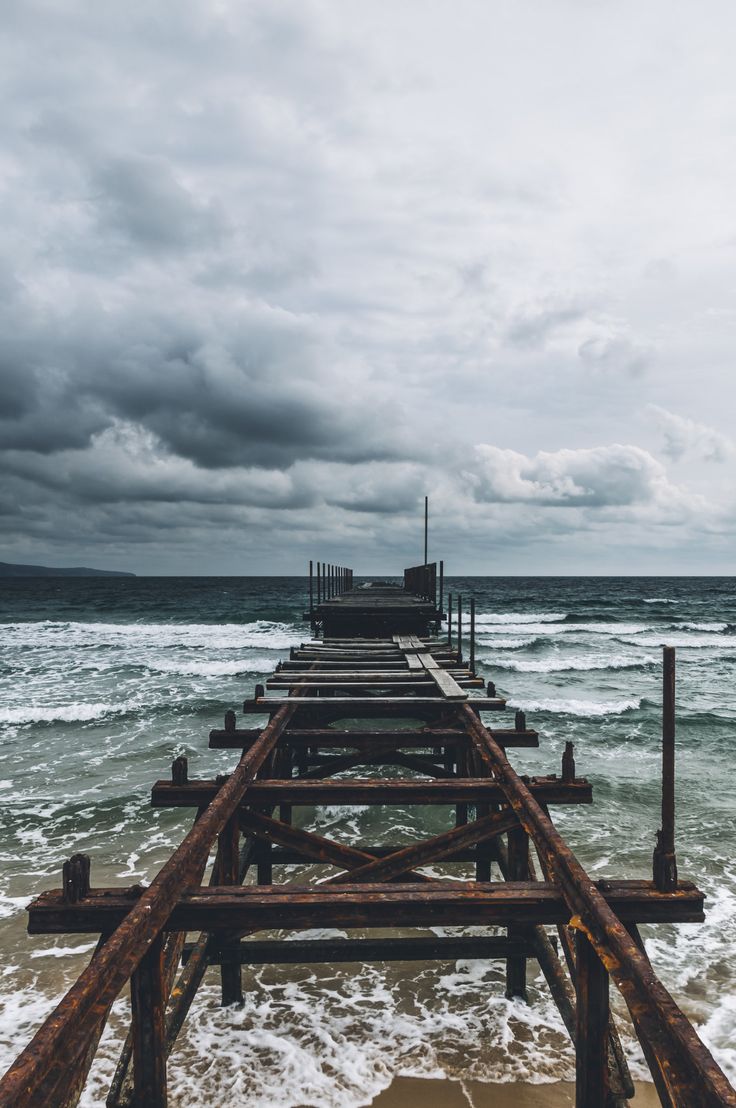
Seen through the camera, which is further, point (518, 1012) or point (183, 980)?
point (518, 1012)

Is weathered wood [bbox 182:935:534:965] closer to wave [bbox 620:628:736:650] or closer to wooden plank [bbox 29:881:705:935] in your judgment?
wooden plank [bbox 29:881:705:935]

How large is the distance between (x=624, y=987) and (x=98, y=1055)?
4.36 meters

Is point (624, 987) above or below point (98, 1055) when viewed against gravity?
above

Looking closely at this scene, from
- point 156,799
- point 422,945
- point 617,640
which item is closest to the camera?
point 422,945

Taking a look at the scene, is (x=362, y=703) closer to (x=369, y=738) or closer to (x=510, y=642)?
(x=369, y=738)

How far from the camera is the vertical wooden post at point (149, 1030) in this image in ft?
8.80

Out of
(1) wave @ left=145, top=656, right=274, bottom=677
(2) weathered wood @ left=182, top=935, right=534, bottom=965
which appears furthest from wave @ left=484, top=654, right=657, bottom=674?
(2) weathered wood @ left=182, top=935, right=534, bottom=965

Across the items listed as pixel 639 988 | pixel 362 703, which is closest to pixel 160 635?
pixel 362 703

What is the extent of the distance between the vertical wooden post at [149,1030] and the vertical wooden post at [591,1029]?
1810 millimetres

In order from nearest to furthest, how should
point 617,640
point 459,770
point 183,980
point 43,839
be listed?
point 183,980
point 459,770
point 43,839
point 617,640

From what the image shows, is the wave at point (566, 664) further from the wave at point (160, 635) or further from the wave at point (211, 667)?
the wave at point (160, 635)

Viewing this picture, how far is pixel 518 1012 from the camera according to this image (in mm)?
5195

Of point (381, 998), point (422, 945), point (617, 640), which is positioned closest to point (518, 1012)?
point (381, 998)

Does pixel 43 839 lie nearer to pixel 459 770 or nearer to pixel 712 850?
pixel 459 770
